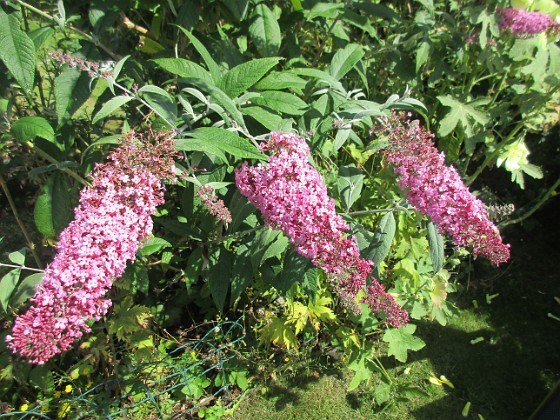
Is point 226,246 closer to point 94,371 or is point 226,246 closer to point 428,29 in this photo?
point 94,371

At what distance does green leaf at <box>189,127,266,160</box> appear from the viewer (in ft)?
5.08

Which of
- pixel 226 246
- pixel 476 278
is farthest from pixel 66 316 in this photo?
pixel 476 278

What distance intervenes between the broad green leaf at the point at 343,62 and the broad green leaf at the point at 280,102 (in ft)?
0.87

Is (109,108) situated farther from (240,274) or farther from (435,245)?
(435,245)

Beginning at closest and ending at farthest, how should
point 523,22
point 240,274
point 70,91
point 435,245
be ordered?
point 70,91 < point 435,245 < point 240,274 < point 523,22

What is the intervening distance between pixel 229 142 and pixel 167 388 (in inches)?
63.4

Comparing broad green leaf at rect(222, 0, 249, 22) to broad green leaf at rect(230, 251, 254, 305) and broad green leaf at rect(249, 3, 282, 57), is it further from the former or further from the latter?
broad green leaf at rect(230, 251, 254, 305)

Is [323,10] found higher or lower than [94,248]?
higher

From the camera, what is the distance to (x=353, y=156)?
8.88 feet

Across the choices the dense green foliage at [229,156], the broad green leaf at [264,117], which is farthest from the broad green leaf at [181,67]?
the broad green leaf at [264,117]

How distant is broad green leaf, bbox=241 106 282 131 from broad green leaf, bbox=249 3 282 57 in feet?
1.41

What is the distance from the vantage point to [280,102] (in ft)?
6.38

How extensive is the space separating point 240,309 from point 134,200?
152cm

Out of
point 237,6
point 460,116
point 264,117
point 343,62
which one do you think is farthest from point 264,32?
point 460,116
